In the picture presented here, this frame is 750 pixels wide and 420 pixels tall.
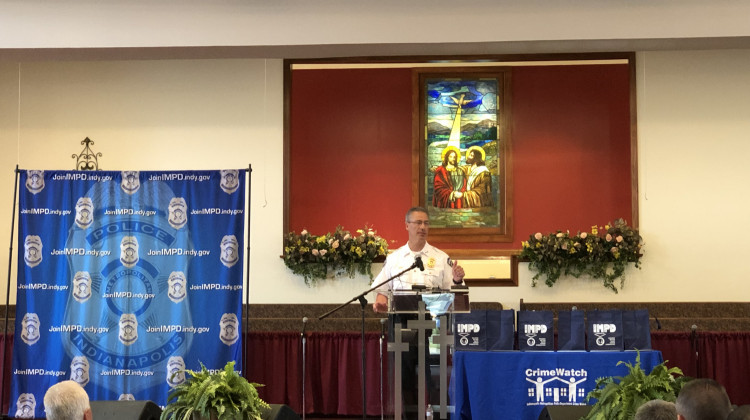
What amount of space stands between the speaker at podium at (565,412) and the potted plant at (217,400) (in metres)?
1.29

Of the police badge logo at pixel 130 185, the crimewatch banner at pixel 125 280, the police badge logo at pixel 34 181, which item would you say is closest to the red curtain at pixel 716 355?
the crimewatch banner at pixel 125 280

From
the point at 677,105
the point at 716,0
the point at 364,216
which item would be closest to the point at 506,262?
the point at 364,216

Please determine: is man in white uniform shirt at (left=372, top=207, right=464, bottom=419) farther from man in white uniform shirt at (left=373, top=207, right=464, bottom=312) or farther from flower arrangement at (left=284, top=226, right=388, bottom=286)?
flower arrangement at (left=284, top=226, right=388, bottom=286)

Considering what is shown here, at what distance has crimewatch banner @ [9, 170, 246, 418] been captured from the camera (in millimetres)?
6996

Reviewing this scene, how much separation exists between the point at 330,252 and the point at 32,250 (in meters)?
2.46

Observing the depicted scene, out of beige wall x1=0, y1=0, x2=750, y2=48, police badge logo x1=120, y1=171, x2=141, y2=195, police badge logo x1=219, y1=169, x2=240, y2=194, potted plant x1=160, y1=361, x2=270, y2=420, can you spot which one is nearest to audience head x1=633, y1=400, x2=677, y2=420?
potted plant x1=160, y1=361, x2=270, y2=420

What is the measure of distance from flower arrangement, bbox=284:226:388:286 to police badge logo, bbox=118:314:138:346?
5.48ft

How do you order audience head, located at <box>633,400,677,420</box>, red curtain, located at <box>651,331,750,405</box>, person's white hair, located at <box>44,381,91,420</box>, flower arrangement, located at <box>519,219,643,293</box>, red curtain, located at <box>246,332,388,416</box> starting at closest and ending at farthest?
1. audience head, located at <box>633,400,677,420</box>
2. person's white hair, located at <box>44,381,91,420</box>
3. red curtain, located at <box>651,331,750,405</box>
4. red curtain, located at <box>246,332,388,416</box>
5. flower arrangement, located at <box>519,219,643,293</box>

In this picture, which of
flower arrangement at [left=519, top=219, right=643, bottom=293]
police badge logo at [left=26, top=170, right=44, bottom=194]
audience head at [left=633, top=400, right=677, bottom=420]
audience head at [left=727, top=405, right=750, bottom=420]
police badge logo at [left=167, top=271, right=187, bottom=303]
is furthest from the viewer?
flower arrangement at [left=519, top=219, right=643, bottom=293]

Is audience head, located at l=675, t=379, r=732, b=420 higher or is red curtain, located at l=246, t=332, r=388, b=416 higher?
audience head, located at l=675, t=379, r=732, b=420

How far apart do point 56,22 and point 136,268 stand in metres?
1.97

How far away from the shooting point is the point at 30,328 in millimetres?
7066

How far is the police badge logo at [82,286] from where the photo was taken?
23.2 feet

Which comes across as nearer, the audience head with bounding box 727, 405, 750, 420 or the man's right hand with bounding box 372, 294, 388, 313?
the audience head with bounding box 727, 405, 750, 420
